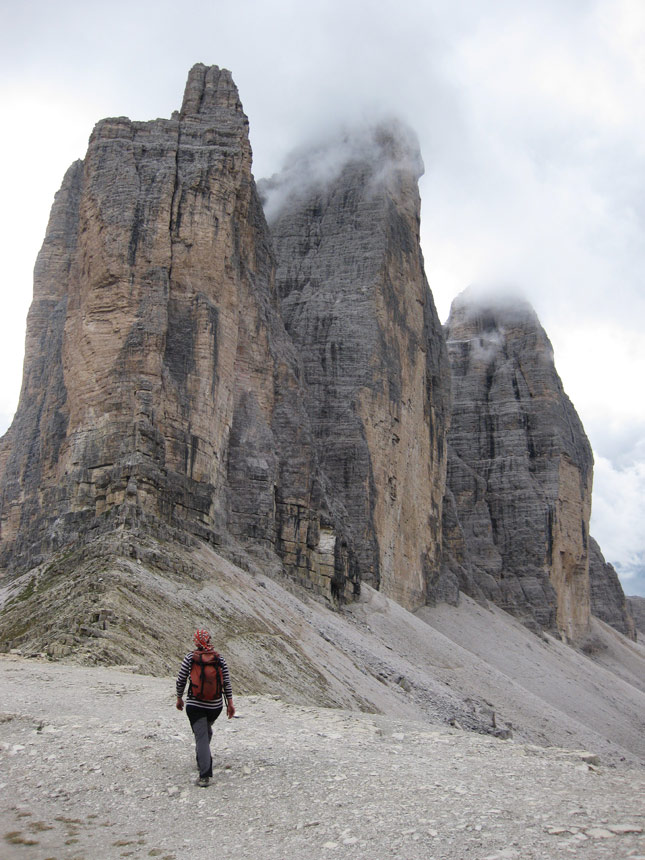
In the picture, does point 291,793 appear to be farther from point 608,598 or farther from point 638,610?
point 638,610

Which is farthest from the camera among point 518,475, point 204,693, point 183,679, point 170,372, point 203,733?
point 518,475

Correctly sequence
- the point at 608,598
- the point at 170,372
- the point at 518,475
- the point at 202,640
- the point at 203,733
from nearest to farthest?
the point at 203,733, the point at 202,640, the point at 170,372, the point at 518,475, the point at 608,598

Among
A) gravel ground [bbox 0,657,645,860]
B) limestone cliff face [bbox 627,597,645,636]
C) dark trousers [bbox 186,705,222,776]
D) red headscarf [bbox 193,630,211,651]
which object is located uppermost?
limestone cliff face [bbox 627,597,645,636]

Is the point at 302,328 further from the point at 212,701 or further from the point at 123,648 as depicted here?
the point at 212,701

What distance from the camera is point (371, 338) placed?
2035 inches

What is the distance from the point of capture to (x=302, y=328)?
173 feet

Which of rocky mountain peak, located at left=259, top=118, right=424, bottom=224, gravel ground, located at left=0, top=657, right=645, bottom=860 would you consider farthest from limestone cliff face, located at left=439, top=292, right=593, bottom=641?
gravel ground, located at left=0, top=657, right=645, bottom=860

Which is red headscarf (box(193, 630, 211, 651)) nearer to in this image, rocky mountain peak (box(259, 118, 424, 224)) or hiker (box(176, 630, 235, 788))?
hiker (box(176, 630, 235, 788))

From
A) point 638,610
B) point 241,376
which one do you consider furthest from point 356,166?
point 638,610

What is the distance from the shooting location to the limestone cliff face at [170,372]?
92.8ft

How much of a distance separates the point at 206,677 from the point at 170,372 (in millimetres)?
21729

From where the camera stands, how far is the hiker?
8.99 meters

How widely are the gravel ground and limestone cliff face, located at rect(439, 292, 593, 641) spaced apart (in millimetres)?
53698

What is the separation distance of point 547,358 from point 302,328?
35.1 meters
